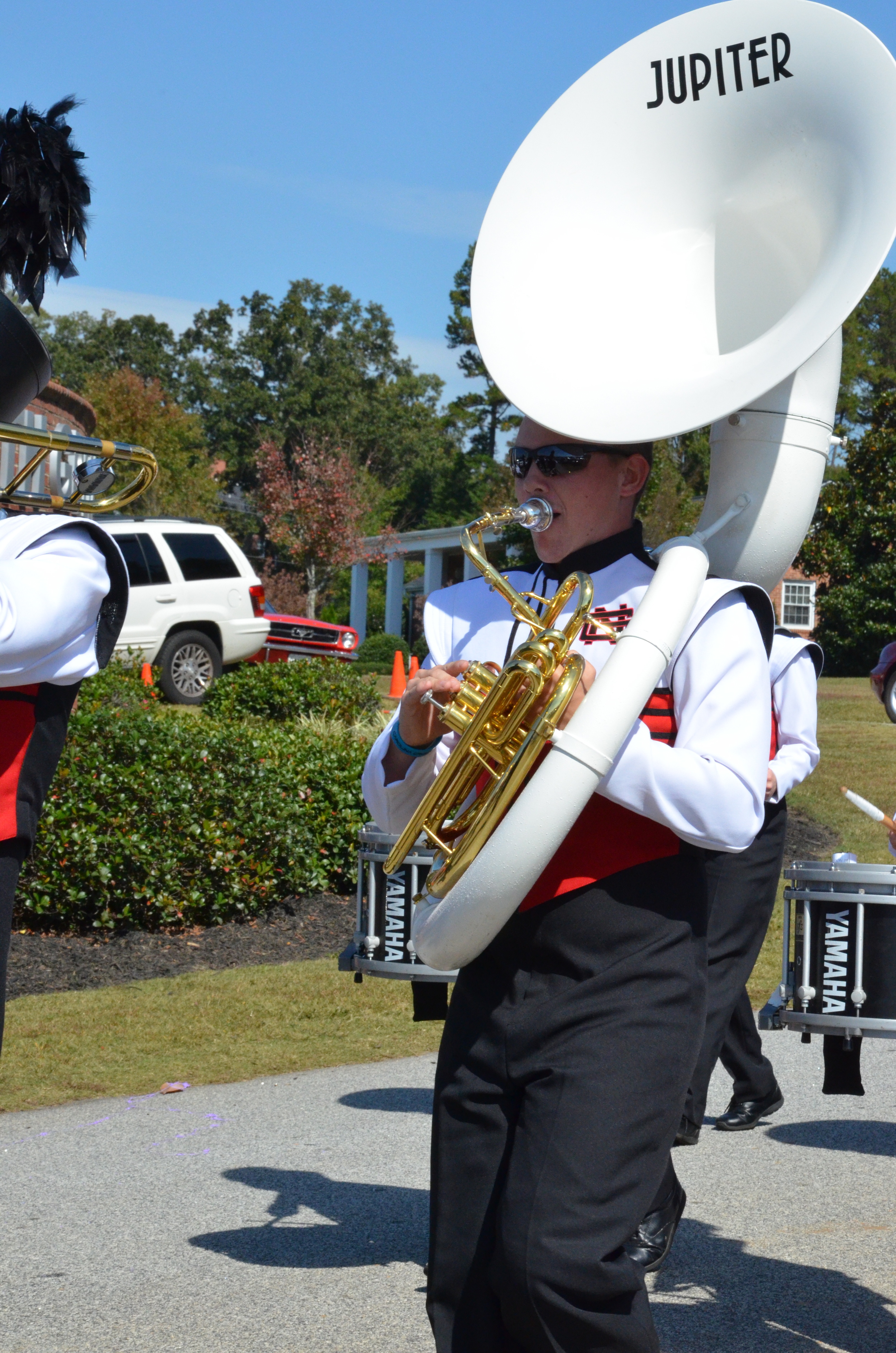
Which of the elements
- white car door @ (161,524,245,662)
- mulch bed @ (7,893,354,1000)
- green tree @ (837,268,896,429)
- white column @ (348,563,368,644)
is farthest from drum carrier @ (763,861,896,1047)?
green tree @ (837,268,896,429)

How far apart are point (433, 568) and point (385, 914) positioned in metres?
34.4

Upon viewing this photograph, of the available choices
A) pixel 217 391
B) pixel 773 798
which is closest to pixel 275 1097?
pixel 773 798

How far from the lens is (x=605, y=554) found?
7.87 ft

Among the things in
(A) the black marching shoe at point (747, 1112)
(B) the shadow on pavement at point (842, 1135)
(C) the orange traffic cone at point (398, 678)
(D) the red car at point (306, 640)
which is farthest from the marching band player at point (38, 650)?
(D) the red car at point (306, 640)

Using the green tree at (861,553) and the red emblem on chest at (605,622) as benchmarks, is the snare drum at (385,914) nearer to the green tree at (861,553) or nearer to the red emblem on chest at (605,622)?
the red emblem on chest at (605,622)

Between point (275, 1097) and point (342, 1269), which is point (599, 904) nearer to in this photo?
point (342, 1269)

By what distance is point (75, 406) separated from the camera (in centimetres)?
1788

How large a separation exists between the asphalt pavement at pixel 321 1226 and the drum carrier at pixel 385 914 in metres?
0.69

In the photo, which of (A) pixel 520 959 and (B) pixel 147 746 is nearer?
(A) pixel 520 959

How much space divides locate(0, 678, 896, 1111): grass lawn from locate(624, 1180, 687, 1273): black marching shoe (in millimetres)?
2421

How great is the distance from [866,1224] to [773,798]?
1.28m

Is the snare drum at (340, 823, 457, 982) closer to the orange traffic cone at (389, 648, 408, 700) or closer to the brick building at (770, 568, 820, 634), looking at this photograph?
the orange traffic cone at (389, 648, 408, 700)

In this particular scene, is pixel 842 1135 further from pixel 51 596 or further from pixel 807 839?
pixel 807 839

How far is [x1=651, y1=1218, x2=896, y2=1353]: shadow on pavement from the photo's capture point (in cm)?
324
